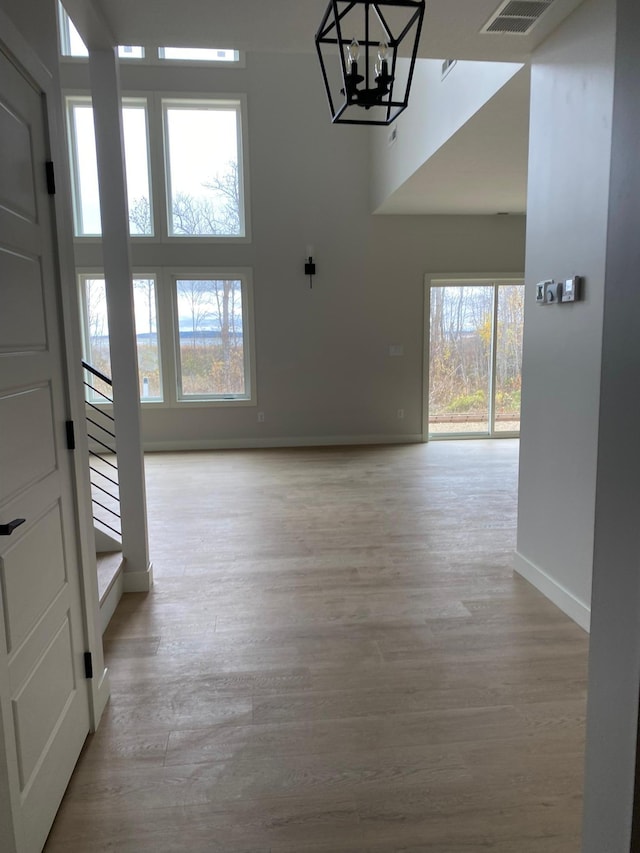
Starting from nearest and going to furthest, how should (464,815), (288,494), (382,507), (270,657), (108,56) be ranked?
(464,815) → (270,657) → (108,56) → (382,507) → (288,494)

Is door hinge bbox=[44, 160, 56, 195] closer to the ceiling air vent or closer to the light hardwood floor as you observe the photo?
the light hardwood floor

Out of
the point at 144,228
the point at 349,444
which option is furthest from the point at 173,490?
the point at 144,228

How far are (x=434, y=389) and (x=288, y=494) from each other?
126 inches

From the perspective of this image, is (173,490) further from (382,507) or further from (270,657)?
(270,657)

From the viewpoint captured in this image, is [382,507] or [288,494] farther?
[288,494]

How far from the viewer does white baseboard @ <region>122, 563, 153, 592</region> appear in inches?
126

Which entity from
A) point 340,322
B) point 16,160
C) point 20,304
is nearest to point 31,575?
point 20,304

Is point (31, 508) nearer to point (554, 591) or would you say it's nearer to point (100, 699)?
point (100, 699)

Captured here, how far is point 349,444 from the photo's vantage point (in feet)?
24.3

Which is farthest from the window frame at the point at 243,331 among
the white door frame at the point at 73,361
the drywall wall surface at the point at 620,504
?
the drywall wall surface at the point at 620,504

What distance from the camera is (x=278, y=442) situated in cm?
733

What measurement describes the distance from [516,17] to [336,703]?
3147 mm

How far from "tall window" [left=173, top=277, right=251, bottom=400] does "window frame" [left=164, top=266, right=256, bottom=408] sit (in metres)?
0.01

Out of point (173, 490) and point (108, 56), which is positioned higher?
point (108, 56)
